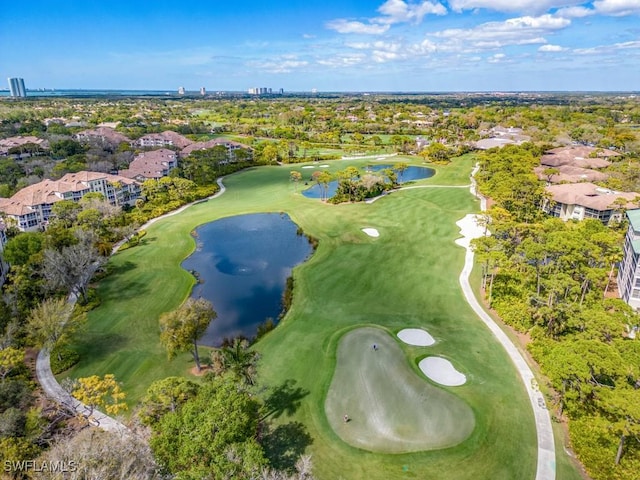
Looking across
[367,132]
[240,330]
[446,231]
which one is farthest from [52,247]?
[367,132]

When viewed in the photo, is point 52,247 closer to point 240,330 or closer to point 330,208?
point 240,330

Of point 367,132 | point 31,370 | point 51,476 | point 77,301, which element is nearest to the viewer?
point 51,476

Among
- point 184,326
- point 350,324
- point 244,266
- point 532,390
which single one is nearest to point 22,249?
point 244,266

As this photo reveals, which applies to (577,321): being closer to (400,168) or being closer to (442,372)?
(442,372)

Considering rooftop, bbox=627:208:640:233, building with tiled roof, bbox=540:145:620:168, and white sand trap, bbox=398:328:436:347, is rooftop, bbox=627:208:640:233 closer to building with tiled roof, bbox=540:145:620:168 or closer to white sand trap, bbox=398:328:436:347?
white sand trap, bbox=398:328:436:347

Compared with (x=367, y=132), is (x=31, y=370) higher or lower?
lower

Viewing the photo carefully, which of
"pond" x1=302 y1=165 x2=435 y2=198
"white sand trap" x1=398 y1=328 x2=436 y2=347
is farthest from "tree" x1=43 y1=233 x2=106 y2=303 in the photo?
"pond" x1=302 y1=165 x2=435 y2=198
